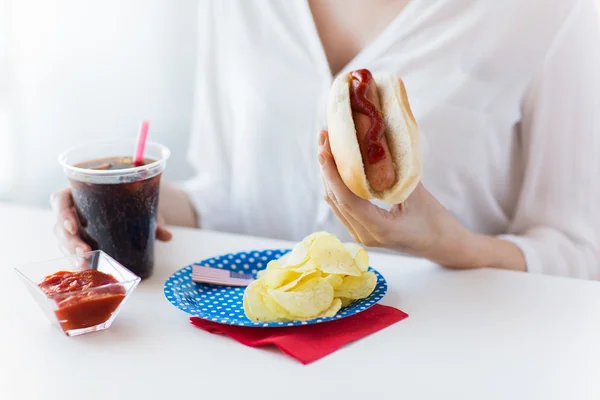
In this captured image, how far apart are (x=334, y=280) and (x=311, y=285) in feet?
0.17

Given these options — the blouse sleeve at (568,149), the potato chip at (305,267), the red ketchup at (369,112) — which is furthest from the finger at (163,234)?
the blouse sleeve at (568,149)

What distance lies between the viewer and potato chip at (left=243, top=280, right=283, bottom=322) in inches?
39.9

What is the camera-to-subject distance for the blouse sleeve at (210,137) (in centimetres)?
179

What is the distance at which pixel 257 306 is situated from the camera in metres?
1.02

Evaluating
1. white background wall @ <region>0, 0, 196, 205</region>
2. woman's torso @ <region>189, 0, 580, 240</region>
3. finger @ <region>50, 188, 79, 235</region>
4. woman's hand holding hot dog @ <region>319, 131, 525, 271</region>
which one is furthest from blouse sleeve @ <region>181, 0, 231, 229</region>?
woman's hand holding hot dog @ <region>319, 131, 525, 271</region>

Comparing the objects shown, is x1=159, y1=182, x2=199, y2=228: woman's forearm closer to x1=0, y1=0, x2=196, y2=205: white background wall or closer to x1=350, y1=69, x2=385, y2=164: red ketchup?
x1=0, y1=0, x2=196, y2=205: white background wall

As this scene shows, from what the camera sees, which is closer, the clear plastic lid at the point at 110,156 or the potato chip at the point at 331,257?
the potato chip at the point at 331,257

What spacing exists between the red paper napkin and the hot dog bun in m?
0.19

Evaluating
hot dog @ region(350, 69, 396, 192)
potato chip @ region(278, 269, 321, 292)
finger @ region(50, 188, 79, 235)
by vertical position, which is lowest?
potato chip @ region(278, 269, 321, 292)

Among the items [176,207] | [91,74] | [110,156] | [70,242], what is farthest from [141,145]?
[91,74]

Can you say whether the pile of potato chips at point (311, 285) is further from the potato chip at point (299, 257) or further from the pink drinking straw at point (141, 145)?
the pink drinking straw at point (141, 145)

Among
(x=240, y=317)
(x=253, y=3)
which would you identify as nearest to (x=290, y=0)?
(x=253, y=3)

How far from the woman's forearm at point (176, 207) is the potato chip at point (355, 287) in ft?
2.48

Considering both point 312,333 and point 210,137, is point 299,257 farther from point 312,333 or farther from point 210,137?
point 210,137
